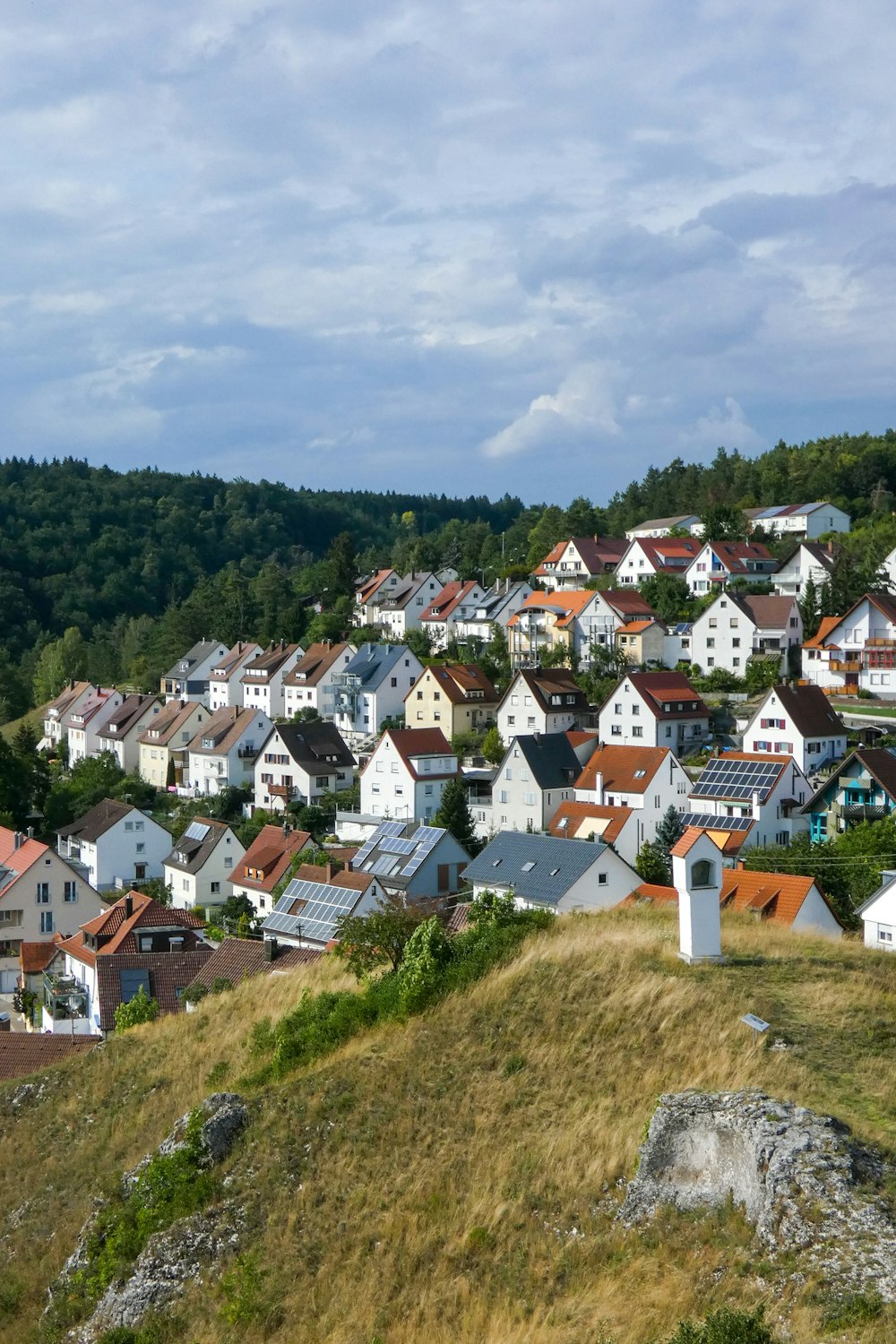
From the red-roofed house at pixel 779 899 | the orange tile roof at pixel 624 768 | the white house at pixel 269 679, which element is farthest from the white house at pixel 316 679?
the red-roofed house at pixel 779 899

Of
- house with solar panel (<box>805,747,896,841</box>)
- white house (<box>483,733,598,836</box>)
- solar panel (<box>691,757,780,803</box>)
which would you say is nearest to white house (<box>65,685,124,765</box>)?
white house (<box>483,733,598,836</box>)

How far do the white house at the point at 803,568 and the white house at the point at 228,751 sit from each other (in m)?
29.2

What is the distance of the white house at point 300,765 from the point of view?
5822 centimetres

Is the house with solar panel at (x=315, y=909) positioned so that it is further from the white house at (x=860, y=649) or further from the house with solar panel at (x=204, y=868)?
the white house at (x=860, y=649)

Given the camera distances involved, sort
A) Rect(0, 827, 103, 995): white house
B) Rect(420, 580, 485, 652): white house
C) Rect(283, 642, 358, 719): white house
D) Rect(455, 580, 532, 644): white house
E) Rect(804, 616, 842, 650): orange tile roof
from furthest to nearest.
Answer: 1. Rect(420, 580, 485, 652): white house
2. Rect(455, 580, 532, 644): white house
3. Rect(283, 642, 358, 719): white house
4. Rect(804, 616, 842, 650): orange tile roof
5. Rect(0, 827, 103, 995): white house

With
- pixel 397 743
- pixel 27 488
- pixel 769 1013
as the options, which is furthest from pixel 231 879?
pixel 27 488

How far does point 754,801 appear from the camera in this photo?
4238cm

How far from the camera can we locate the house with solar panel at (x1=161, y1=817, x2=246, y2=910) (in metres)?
49.3

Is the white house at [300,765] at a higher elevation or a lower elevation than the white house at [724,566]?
lower

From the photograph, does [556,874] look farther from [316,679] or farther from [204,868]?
[316,679]

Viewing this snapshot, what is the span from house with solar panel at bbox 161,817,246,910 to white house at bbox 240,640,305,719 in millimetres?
21476

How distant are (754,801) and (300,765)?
76.8 ft

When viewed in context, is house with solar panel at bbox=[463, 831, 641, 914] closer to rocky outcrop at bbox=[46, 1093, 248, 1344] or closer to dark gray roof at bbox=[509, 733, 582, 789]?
dark gray roof at bbox=[509, 733, 582, 789]

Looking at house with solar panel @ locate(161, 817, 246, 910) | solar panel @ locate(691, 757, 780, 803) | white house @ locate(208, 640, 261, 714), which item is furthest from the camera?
white house @ locate(208, 640, 261, 714)
